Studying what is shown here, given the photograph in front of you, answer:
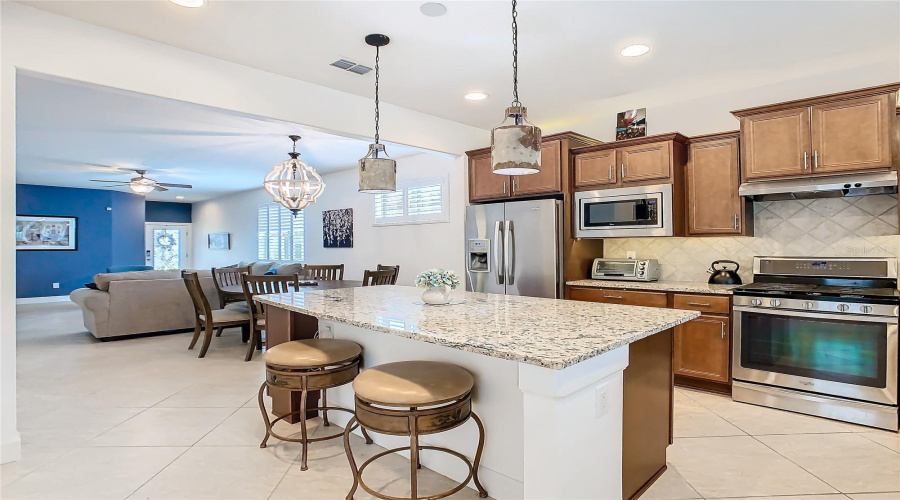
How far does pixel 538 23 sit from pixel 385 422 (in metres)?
2.35

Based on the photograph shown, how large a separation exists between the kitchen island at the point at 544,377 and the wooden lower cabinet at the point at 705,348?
1457 millimetres

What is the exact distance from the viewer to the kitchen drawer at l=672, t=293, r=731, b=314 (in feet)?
11.3

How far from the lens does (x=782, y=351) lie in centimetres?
320

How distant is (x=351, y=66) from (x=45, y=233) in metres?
9.67

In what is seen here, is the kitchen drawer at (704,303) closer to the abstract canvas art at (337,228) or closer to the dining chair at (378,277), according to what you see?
the dining chair at (378,277)

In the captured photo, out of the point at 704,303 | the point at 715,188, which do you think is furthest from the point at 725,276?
the point at 715,188

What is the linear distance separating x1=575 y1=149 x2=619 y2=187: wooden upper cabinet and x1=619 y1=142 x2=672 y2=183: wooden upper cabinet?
7 cm

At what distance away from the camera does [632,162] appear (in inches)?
161

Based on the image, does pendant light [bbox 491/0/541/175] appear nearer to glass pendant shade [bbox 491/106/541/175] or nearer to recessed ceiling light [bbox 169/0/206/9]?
glass pendant shade [bbox 491/106/541/175]

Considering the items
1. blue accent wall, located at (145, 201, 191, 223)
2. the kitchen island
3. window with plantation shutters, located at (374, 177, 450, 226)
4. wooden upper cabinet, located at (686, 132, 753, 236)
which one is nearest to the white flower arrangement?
the kitchen island

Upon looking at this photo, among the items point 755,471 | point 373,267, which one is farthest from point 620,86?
point 373,267

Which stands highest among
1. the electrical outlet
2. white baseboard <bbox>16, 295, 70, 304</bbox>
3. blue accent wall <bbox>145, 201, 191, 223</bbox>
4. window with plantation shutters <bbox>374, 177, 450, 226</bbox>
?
blue accent wall <bbox>145, 201, 191, 223</bbox>

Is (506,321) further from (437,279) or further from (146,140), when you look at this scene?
(146,140)

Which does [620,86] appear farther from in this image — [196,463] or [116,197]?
[116,197]
